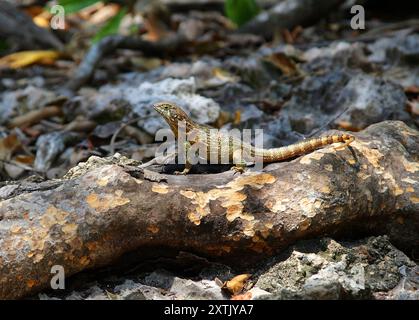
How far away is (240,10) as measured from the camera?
10.1 m

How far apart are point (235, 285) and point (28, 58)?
6.92 m

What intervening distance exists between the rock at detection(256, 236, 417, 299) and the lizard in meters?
0.77

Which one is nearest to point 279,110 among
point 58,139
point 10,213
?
point 58,139

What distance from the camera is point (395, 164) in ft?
14.4

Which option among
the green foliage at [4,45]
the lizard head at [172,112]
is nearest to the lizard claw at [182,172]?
the lizard head at [172,112]

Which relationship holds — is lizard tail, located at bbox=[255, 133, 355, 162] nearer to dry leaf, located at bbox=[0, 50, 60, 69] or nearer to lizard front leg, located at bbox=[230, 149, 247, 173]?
lizard front leg, located at bbox=[230, 149, 247, 173]

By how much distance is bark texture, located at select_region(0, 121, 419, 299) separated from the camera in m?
3.64

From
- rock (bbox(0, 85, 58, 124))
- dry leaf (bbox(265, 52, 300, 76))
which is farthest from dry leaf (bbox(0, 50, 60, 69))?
dry leaf (bbox(265, 52, 300, 76))

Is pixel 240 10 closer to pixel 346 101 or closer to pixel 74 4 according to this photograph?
pixel 74 4

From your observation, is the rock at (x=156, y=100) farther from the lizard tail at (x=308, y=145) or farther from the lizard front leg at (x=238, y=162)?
the lizard tail at (x=308, y=145)

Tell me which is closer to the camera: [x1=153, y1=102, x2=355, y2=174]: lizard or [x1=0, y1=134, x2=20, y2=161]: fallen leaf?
[x1=153, y1=102, x2=355, y2=174]: lizard

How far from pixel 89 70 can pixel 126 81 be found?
567mm

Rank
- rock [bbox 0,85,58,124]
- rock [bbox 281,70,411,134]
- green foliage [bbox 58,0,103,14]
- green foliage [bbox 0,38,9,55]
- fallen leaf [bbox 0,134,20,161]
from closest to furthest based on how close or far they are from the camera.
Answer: rock [bbox 281,70,411,134]
fallen leaf [bbox 0,134,20,161]
rock [bbox 0,85,58,124]
green foliage [bbox 58,0,103,14]
green foliage [bbox 0,38,9,55]

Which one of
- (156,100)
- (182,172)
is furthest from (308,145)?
(156,100)
